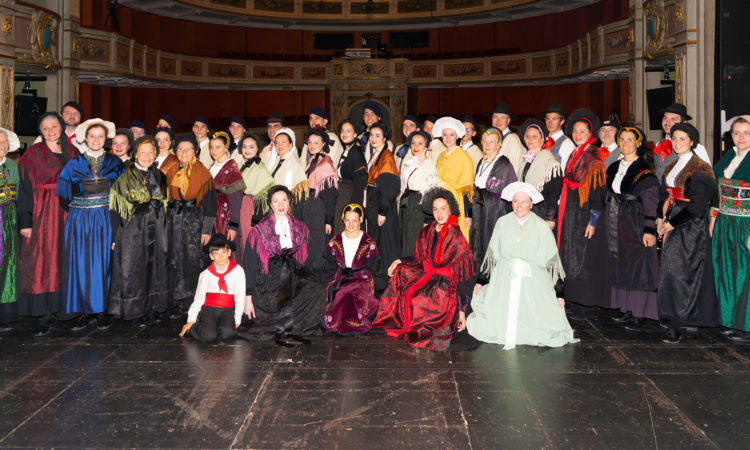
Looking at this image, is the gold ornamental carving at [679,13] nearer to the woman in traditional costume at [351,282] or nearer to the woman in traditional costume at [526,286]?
the woman in traditional costume at [526,286]

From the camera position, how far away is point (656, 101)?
9.45 m

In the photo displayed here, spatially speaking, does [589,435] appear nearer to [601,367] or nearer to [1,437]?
[601,367]

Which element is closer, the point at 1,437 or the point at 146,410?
the point at 1,437

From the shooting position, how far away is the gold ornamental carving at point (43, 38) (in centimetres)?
955

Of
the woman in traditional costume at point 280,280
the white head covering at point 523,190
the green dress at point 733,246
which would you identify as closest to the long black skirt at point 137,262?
the woman in traditional costume at point 280,280

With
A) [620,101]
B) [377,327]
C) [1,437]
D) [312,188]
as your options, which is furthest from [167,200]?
[620,101]

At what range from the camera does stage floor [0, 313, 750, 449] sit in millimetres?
2859

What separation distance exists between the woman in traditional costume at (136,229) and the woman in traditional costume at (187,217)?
147 mm

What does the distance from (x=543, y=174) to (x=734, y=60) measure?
10.2 feet

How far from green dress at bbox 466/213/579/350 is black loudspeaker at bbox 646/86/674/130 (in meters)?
5.75

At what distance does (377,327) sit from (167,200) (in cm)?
201

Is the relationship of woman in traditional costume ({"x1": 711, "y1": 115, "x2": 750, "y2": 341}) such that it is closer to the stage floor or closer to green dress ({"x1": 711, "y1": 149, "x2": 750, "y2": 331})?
green dress ({"x1": 711, "y1": 149, "x2": 750, "y2": 331})

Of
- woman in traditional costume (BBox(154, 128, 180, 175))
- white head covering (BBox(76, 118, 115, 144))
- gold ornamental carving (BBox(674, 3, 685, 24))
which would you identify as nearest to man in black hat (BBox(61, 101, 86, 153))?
white head covering (BBox(76, 118, 115, 144))

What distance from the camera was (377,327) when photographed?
15.4 feet
